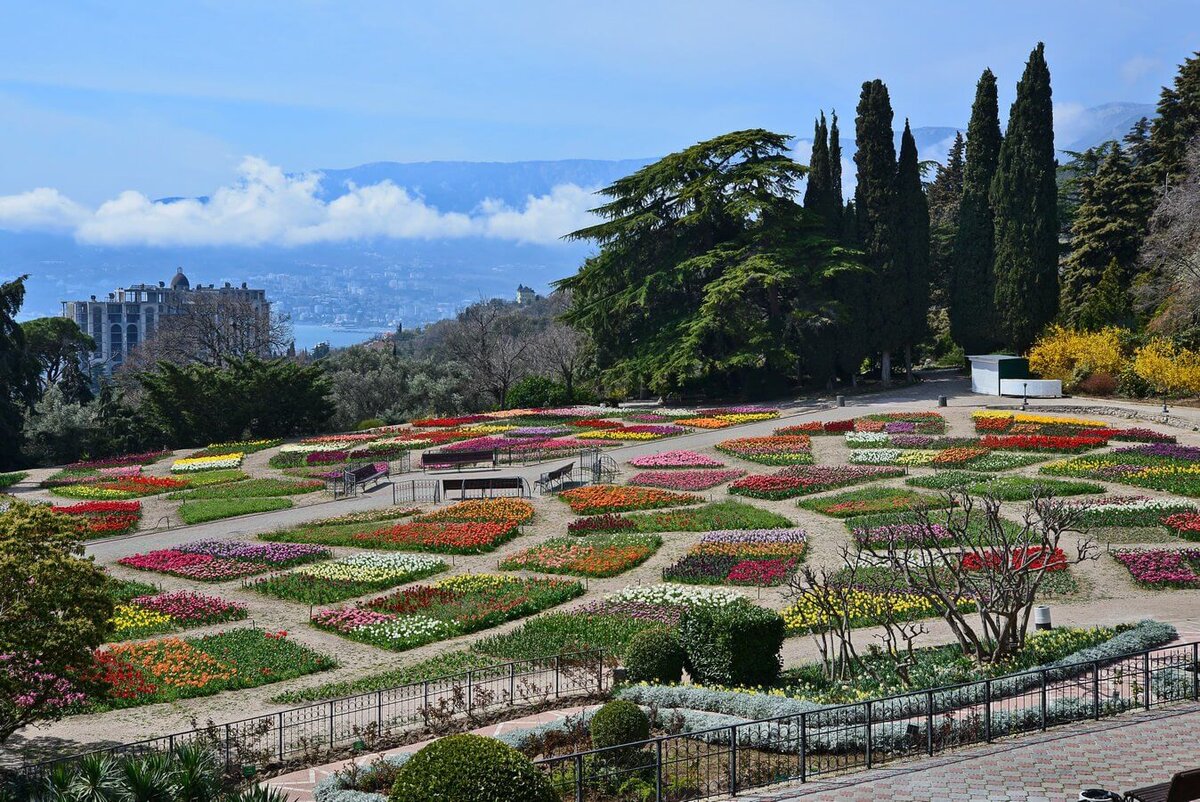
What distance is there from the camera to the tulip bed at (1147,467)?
2977 centimetres

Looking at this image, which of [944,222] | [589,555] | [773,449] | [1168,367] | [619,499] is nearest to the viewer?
[589,555]

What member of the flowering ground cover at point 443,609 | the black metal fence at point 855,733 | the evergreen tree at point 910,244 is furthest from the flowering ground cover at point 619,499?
the evergreen tree at point 910,244

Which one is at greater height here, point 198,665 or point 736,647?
point 736,647

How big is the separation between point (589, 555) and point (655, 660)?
9.55 meters

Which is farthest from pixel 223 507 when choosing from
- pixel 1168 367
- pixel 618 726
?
pixel 1168 367

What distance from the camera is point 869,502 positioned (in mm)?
29547

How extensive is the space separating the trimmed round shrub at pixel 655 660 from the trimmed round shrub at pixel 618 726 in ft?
10.5

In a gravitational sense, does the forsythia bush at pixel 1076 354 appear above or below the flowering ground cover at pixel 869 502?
above

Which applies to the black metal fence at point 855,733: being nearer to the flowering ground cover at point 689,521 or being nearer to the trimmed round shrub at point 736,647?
the trimmed round shrub at point 736,647

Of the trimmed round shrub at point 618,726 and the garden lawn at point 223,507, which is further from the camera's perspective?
the garden lawn at point 223,507

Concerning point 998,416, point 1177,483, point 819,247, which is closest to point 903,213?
point 819,247

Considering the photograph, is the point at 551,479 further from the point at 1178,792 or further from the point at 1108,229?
the point at 1108,229

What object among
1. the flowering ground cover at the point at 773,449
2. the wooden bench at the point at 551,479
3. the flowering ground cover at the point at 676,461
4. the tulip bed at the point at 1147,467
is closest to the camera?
the tulip bed at the point at 1147,467

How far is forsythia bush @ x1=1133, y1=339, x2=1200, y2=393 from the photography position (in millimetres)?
42125
